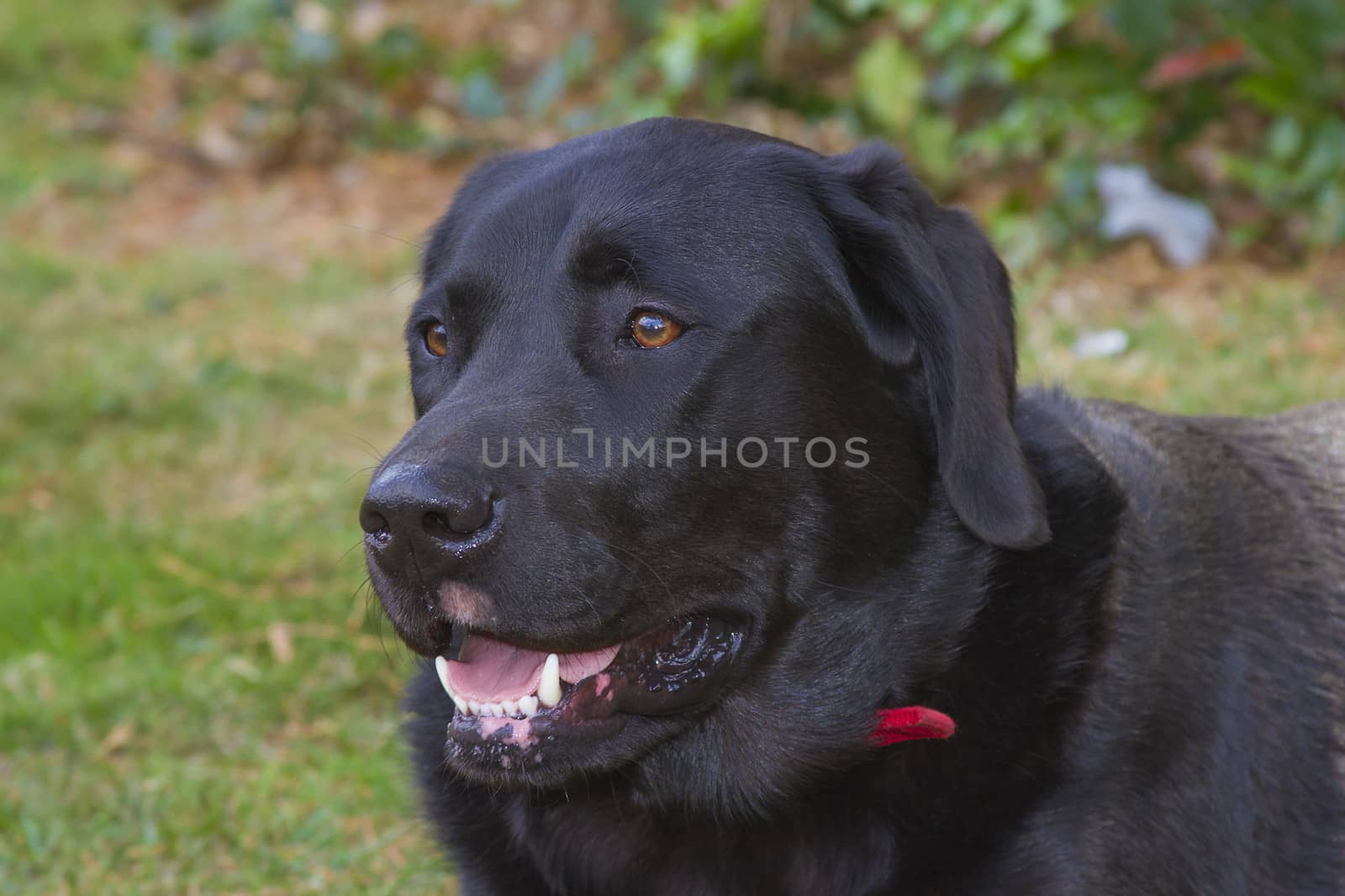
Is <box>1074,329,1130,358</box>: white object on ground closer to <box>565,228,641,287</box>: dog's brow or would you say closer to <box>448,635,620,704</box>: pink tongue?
<box>565,228,641,287</box>: dog's brow

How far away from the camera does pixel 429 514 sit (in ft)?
7.80

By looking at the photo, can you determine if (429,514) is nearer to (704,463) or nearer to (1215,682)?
(704,463)

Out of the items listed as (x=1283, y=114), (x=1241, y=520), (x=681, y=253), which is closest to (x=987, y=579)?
(x=1241, y=520)

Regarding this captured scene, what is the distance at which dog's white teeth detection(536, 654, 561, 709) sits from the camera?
8.57ft

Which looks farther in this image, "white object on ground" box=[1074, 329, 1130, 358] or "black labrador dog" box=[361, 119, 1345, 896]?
"white object on ground" box=[1074, 329, 1130, 358]

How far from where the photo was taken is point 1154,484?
3.06 m

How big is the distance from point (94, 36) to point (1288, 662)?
37.4ft

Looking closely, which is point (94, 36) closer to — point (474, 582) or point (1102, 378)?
point (1102, 378)

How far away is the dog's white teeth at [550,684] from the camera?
261cm

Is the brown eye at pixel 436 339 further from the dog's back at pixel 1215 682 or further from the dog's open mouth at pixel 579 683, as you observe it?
the dog's back at pixel 1215 682

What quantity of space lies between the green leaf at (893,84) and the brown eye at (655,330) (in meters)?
5.01

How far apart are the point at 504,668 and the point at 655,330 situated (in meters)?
0.65


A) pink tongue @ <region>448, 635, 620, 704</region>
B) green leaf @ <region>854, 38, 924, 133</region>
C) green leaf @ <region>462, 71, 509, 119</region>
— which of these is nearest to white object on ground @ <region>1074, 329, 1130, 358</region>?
green leaf @ <region>854, 38, 924, 133</region>

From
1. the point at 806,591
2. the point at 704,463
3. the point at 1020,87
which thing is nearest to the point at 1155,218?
the point at 1020,87
